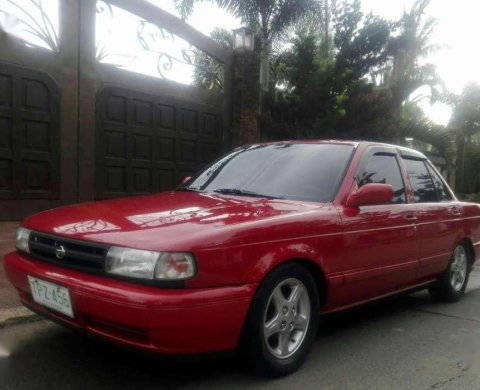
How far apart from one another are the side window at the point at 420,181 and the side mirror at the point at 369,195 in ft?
3.59

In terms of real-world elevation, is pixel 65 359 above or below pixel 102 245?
below

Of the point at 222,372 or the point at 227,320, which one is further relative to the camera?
the point at 222,372

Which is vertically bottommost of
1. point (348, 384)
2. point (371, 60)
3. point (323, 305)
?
point (348, 384)

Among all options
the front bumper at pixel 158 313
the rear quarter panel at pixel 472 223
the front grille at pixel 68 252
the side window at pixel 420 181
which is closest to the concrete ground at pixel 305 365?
the front bumper at pixel 158 313

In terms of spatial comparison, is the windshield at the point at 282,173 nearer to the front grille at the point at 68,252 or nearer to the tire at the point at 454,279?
the front grille at the point at 68,252

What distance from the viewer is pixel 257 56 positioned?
10727mm

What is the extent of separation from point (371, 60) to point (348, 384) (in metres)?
8.71

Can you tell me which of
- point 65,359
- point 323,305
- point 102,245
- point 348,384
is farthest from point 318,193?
point 65,359

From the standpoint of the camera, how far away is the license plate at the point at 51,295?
2.94 m

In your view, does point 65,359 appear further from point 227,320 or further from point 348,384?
point 348,384

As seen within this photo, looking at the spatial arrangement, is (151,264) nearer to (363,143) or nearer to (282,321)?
(282,321)

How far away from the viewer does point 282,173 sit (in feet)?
13.4

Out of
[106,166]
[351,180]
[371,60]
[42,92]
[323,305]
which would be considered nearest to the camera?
[323,305]

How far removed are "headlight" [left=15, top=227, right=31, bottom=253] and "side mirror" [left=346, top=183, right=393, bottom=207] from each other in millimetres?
2218
